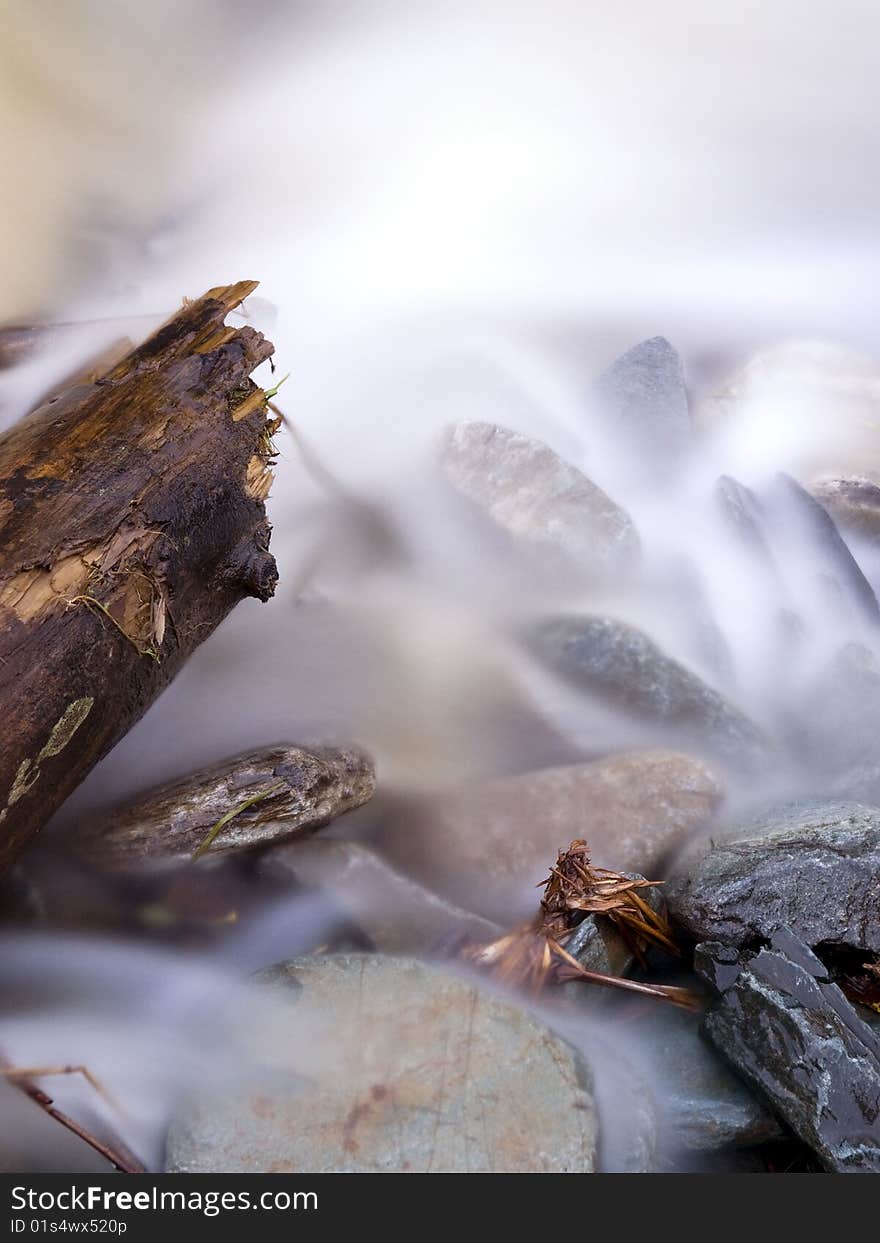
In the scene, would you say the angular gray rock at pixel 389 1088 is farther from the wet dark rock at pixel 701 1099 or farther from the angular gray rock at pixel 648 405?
the angular gray rock at pixel 648 405

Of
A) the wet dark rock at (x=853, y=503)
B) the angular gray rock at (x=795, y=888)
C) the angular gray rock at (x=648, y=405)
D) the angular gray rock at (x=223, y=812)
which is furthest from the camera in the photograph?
the angular gray rock at (x=648, y=405)

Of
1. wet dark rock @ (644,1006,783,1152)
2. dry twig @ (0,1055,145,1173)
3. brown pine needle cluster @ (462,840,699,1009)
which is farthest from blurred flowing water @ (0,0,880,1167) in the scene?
wet dark rock @ (644,1006,783,1152)

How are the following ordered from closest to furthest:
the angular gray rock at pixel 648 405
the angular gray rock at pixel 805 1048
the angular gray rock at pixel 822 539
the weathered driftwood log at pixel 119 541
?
the angular gray rock at pixel 805 1048, the weathered driftwood log at pixel 119 541, the angular gray rock at pixel 822 539, the angular gray rock at pixel 648 405

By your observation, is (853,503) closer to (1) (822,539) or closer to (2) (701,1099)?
(1) (822,539)

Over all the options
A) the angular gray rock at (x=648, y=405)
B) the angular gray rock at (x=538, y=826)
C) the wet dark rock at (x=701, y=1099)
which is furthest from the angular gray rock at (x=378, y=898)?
the angular gray rock at (x=648, y=405)

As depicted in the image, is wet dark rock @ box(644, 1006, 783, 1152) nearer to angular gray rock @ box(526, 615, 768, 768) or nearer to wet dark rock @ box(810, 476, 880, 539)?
angular gray rock @ box(526, 615, 768, 768)

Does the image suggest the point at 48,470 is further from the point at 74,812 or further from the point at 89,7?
the point at 89,7

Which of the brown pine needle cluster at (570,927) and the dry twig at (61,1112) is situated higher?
the brown pine needle cluster at (570,927)
